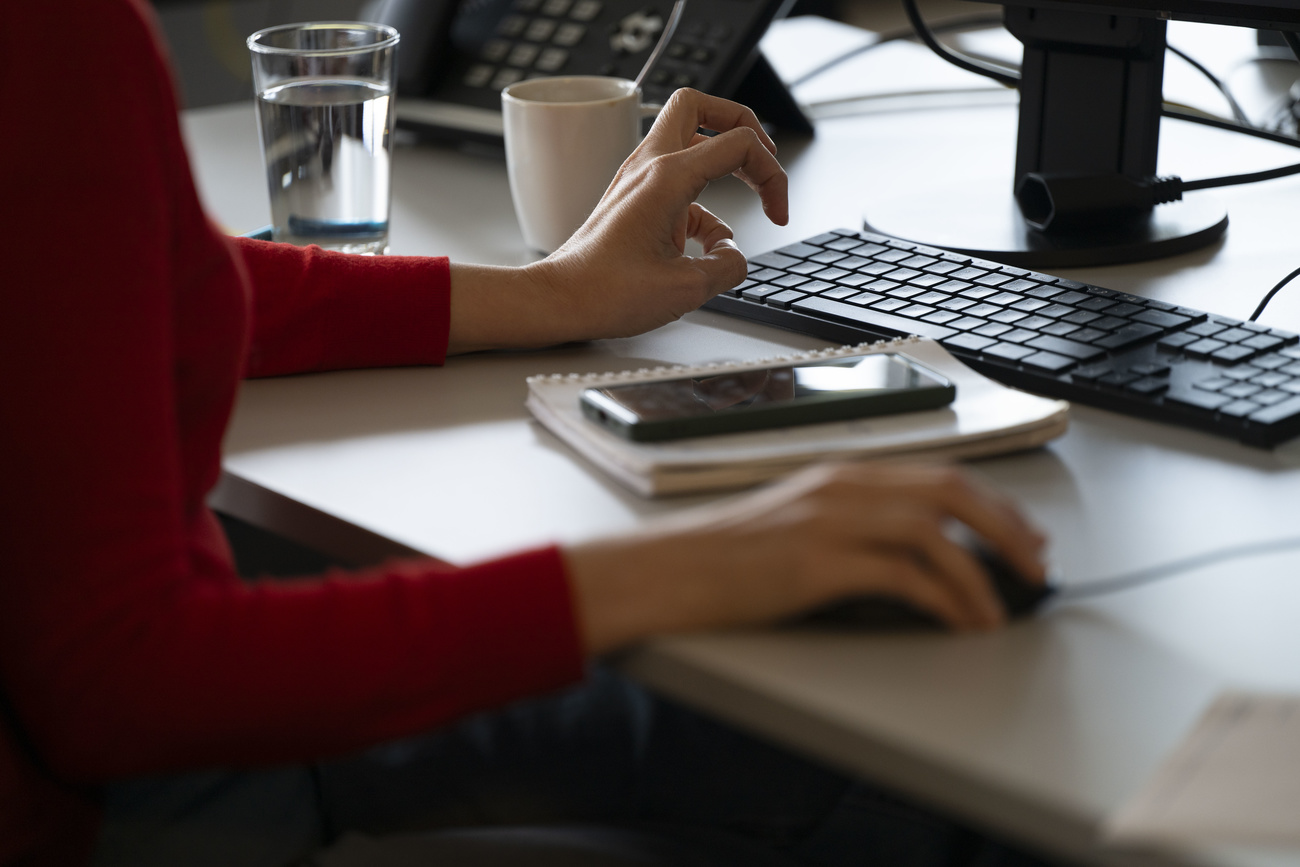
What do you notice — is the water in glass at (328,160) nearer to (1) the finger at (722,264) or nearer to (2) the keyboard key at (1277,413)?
(1) the finger at (722,264)

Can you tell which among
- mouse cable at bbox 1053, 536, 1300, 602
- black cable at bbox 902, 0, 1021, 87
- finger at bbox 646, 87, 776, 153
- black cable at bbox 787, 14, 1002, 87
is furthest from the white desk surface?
black cable at bbox 787, 14, 1002, 87

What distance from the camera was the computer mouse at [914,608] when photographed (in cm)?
52

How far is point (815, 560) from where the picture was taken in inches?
20.1

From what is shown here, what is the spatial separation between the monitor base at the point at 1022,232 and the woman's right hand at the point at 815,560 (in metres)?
0.47

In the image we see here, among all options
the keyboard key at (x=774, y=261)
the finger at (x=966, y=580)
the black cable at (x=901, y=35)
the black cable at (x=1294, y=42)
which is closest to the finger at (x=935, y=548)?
the finger at (x=966, y=580)

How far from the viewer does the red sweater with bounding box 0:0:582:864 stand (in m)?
0.52

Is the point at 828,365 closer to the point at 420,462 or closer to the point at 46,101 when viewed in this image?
the point at 420,462

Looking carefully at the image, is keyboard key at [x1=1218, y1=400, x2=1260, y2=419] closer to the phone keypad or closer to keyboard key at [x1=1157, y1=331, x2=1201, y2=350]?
keyboard key at [x1=1157, y1=331, x2=1201, y2=350]

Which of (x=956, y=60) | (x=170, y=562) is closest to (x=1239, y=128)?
(x=956, y=60)

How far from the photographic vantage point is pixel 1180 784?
0.42m

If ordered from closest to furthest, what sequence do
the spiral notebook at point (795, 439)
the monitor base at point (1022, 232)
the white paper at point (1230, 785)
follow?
the white paper at point (1230, 785) → the spiral notebook at point (795, 439) → the monitor base at point (1022, 232)

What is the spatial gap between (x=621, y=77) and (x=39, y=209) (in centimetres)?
78

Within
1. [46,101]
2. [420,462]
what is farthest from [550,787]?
[46,101]

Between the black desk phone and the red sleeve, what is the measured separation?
0.44 meters
